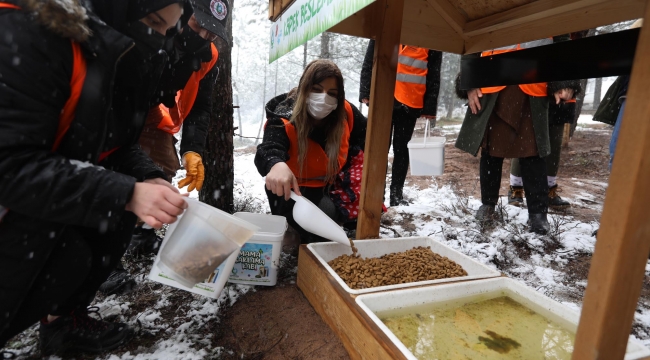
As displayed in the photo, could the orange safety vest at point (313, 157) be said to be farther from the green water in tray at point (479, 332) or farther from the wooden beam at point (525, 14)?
the green water in tray at point (479, 332)

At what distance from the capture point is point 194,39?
6.47 feet

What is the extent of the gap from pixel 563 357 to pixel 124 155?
6.53ft

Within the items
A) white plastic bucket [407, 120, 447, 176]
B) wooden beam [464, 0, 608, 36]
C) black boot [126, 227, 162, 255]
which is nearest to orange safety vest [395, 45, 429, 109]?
white plastic bucket [407, 120, 447, 176]

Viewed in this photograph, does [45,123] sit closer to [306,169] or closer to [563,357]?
[306,169]

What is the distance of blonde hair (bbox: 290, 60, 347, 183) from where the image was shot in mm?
2377

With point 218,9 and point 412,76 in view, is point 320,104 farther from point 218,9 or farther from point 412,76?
point 412,76

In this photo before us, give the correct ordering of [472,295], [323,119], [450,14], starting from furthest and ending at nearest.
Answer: [323,119] < [450,14] < [472,295]

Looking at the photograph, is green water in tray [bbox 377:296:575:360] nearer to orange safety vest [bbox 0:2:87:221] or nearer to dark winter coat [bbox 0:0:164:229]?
dark winter coat [bbox 0:0:164:229]

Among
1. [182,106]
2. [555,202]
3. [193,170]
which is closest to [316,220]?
[193,170]

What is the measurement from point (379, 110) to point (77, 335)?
1835 mm

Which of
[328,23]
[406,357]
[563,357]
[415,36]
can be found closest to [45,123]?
[328,23]

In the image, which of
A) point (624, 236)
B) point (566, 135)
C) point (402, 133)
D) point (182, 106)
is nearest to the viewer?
point (624, 236)

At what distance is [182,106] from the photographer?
2387 millimetres

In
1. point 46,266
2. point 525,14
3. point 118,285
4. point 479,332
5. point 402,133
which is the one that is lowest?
point 118,285
